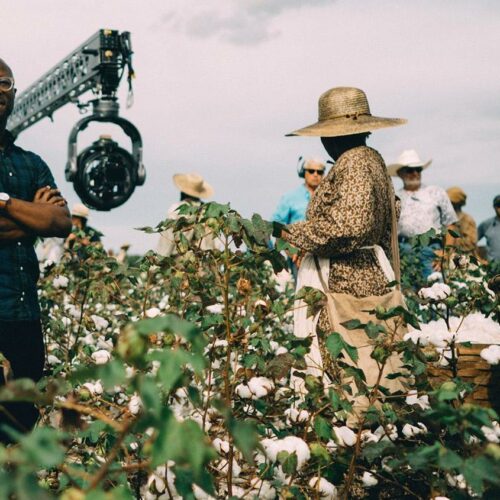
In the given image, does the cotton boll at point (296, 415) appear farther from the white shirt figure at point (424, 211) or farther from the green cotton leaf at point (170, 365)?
the white shirt figure at point (424, 211)

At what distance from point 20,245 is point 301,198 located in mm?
4361

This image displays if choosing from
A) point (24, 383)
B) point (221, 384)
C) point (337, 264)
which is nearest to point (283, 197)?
point (337, 264)

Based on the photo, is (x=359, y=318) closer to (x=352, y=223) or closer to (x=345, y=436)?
(x=352, y=223)

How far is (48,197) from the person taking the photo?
3031 millimetres

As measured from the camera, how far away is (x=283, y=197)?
7.29 metres

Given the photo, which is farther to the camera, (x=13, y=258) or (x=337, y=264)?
(x=337, y=264)

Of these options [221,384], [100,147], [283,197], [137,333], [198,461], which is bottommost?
[221,384]

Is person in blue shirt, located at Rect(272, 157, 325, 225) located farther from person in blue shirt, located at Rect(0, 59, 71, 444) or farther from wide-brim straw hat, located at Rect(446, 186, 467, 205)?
person in blue shirt, located at Rect(0, 59, 71, 444)

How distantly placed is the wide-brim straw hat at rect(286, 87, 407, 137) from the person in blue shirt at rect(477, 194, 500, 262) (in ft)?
17.8

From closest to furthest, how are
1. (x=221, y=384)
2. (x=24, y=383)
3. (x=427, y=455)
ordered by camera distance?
(x=24, y=383)
(x=427, y=455)
(x=221, y=384)

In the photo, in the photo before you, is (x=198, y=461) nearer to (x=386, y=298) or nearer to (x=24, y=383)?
(x=24, y=383)

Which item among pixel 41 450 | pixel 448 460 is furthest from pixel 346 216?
pixel 41 450

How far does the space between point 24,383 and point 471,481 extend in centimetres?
69

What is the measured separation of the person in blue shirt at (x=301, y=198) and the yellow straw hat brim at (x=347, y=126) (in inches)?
135
